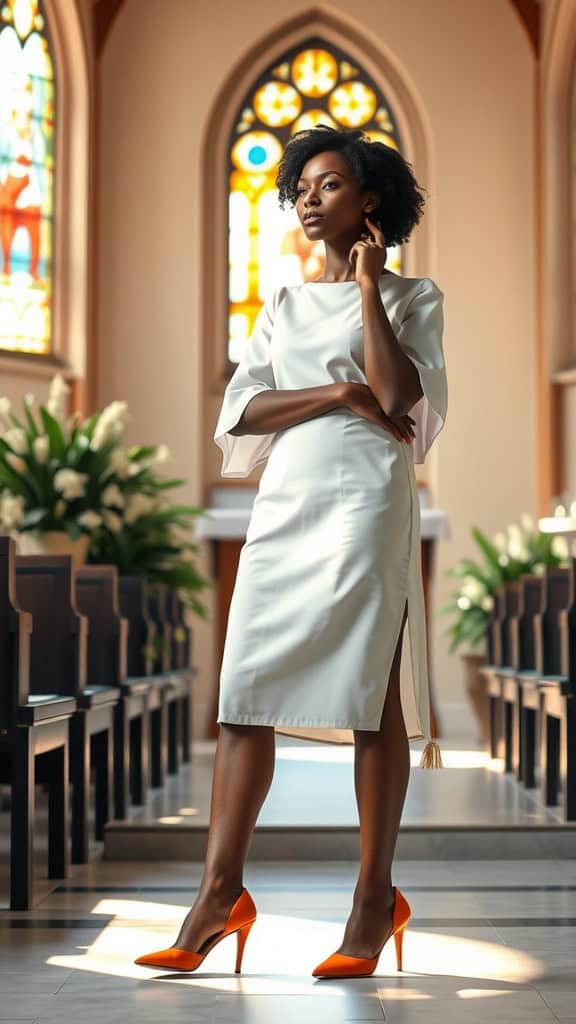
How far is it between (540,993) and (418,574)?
74 cm

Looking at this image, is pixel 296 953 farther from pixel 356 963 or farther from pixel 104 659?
pixel 104 659

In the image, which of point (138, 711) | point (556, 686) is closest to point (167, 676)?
point (138, 711)

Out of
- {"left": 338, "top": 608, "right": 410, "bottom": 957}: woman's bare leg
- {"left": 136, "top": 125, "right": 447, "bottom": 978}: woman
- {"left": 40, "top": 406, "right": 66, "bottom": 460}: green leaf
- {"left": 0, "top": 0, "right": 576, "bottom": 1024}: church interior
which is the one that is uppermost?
{"left": 0, "top": 0, "right": 576, "bottom": 1024}: church interior

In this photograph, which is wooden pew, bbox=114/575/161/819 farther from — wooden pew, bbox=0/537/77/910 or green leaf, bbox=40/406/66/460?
wooden pew, bbox=0/537/77/910

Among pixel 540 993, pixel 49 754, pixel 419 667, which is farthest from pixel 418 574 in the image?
pixel 49 754

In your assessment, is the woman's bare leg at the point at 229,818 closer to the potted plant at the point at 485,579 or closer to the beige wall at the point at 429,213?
the potted plant at the point at 485,579

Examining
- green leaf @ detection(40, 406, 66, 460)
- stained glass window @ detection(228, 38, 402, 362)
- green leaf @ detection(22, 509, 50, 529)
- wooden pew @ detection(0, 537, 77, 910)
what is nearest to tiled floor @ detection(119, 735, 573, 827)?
wooden pew @ detection(0, 537, 77, 910)

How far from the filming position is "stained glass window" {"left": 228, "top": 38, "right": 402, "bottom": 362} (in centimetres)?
1120

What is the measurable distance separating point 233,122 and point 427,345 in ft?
29.2

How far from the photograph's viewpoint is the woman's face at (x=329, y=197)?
2.66 meters

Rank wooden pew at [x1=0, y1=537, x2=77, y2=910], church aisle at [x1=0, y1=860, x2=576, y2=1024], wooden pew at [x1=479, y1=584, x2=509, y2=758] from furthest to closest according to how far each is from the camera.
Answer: wooden pew at [x1=479, y1=584, x2=509, y2=758] < wooden pew at [x1=0, y1=537, x2=77, y2=910] < church aisle at [x1=0, y1=860, x2=576, y2=1024]

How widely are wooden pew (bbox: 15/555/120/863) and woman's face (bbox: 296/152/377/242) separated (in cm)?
181

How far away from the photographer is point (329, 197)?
266 centimetres

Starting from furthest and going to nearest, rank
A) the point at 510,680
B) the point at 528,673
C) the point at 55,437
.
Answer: the point at 510,680 → the point at 55,437 → the point at 528,673
